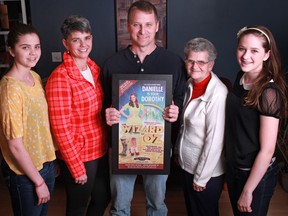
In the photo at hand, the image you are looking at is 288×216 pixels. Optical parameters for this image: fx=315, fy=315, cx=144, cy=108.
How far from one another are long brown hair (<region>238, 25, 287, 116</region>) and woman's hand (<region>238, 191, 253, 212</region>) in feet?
1.40

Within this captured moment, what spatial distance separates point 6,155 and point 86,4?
8.49 feet

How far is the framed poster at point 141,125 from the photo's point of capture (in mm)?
1640

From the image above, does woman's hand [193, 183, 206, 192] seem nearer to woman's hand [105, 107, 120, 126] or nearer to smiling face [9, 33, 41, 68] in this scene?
woman's hand [105, 107, 120, 126]

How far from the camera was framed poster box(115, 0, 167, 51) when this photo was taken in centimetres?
365

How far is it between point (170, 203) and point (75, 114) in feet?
4.67

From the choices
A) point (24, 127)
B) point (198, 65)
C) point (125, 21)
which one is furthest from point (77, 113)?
point (125, 21)

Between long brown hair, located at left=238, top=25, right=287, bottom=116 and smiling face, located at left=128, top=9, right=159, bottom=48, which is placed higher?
smiling face, located at left=128, top=9, right=159, bottom=48

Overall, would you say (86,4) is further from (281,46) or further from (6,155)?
(6,155)

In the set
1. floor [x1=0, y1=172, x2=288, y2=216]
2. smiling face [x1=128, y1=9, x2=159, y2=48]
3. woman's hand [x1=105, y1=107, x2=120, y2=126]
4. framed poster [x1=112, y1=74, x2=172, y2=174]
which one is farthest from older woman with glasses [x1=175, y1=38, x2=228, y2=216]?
floor [x1=0, y1=172, x2=288, y2=216]

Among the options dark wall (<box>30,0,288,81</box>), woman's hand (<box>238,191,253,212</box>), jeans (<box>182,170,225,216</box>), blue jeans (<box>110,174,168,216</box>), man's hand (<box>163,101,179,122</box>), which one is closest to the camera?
woman's hand (<box>238,191,253,212</box>)

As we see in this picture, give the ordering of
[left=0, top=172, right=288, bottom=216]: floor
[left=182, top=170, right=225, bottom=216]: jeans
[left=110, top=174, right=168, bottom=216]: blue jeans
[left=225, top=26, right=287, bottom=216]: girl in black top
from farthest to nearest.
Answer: [left=0, top=172, right=288, bottom=216]: floor
[left=110, top=174, right=168, bottom=216]: blue jeans
[left=182, top=170, right=225, bottom=216]: jeans
[left=225, top=26, right=287, bottom=216]: girl in black top

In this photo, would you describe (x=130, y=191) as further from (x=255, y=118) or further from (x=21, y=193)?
(x=255, y=118)

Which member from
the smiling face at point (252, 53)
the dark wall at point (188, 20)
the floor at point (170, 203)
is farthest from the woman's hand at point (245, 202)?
the dark wall at point (188, 20)

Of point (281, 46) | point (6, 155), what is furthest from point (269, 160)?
point (281, 46)
